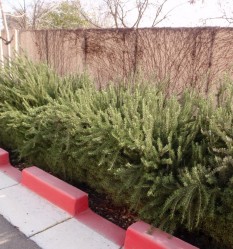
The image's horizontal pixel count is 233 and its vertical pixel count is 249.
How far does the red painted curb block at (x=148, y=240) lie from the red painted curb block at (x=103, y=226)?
19cm

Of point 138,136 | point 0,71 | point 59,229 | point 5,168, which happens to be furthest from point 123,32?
point 59,229

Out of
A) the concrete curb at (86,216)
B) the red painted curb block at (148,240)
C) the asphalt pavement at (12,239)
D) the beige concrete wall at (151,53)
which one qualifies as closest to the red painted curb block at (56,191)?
the concrete curb at (86,216)

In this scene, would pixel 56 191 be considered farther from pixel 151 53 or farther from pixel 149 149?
pixel 151 53

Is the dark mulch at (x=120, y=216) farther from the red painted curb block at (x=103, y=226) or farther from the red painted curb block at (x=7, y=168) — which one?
the red painted curb block at (x=7, y=168)

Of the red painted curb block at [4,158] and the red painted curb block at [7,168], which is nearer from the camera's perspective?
the red painted curb block at [7,168]

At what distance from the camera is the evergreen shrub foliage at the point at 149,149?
85.9 inches

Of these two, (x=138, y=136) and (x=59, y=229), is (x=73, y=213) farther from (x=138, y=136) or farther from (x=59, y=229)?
(x=138, y=136)

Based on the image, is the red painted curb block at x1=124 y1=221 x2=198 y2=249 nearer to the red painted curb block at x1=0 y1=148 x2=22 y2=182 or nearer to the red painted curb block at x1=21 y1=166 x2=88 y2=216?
the red painted curb block at x1=21 y1=166 x2=88 y2=216

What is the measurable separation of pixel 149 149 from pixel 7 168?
2.40m

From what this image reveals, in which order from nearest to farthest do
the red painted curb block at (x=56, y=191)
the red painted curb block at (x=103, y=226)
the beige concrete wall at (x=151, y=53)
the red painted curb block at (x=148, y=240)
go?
1. the red painted curb block at (x=148, y=240)
2. the red painted curb block at (x=103, y=226)
3. the red painted curb block at (x=56, y=191)
4. the beige concrete wall at (x=151, y=53)

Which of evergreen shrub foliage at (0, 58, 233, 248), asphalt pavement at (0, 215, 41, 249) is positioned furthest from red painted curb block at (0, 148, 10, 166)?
asphalt pavement at (0, 215, 41, 249)

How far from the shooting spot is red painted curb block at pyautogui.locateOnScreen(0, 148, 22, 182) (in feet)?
12.2

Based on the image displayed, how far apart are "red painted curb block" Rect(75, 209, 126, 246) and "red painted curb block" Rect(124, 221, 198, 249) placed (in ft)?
0.63

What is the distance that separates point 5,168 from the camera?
3986mm
